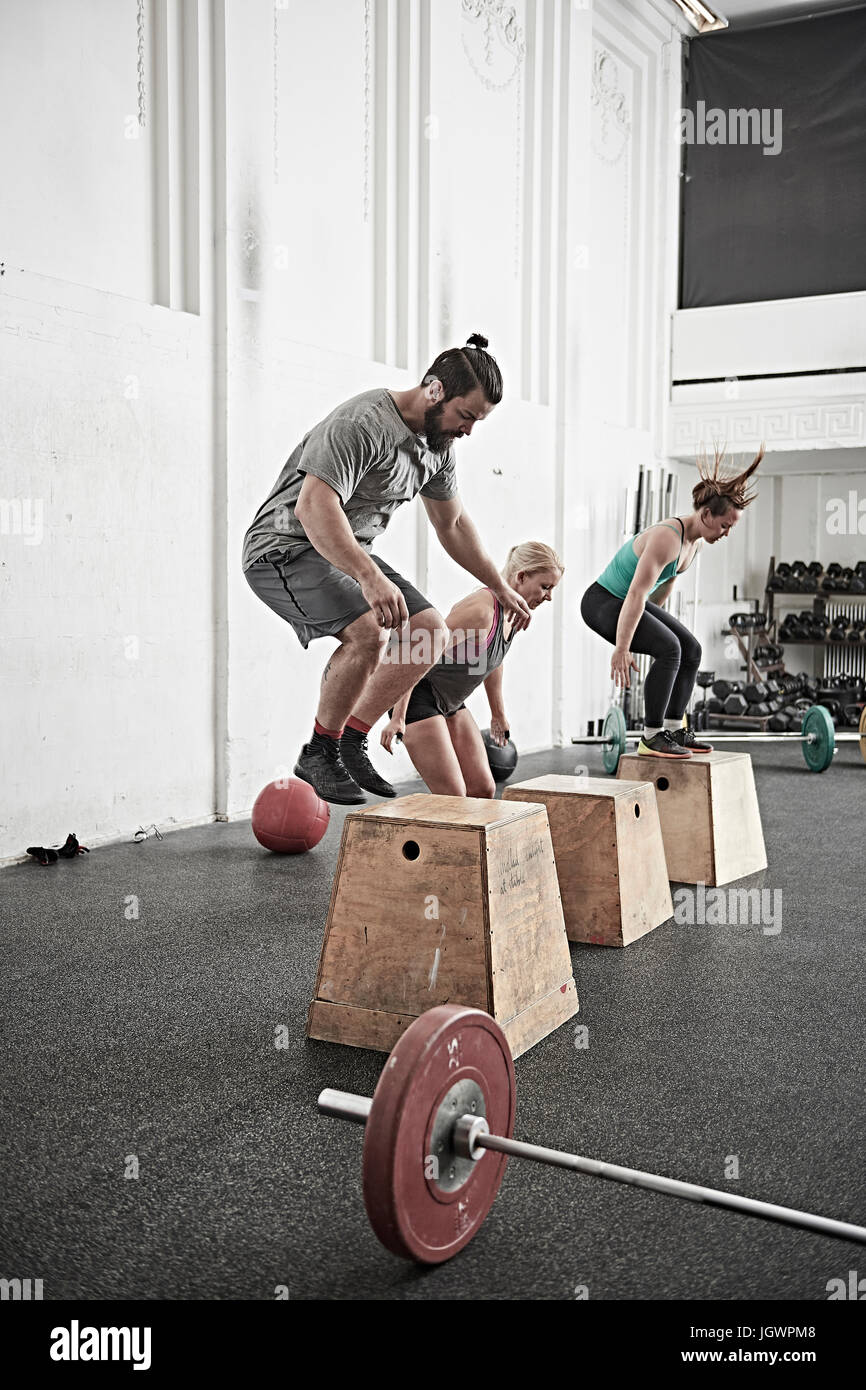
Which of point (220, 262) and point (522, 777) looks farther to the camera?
point (522, 777)

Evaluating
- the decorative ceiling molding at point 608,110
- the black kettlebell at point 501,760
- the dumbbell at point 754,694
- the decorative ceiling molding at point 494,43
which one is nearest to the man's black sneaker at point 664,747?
the black kettlebell at point 501,760

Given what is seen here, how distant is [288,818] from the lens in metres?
3.89

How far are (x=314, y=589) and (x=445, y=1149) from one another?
1.51 meters

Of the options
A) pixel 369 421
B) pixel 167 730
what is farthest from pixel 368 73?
pixel 369 421

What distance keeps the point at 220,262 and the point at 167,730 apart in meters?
1.79

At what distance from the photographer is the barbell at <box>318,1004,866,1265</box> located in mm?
1337

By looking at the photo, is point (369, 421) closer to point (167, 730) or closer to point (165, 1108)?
point (165, 1108)

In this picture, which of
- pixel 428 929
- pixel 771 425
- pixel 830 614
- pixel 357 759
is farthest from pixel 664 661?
pixel 830 614

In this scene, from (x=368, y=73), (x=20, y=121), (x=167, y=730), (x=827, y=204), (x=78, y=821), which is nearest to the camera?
(x=20, y=121)

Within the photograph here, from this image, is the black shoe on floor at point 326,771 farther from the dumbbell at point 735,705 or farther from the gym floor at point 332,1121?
the dumbbell at point 735,705

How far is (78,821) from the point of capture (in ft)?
13.2

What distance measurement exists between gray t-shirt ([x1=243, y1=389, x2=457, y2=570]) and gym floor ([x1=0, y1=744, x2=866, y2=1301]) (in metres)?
1.03

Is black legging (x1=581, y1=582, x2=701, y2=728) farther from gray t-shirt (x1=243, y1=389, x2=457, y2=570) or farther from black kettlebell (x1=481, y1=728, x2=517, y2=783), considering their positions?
gray t-shirt (x1=243, y1=389, x2=457, y2=570)

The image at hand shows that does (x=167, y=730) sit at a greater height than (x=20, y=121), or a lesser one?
lesser
